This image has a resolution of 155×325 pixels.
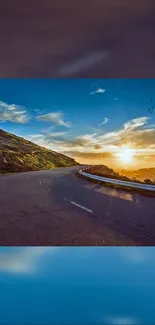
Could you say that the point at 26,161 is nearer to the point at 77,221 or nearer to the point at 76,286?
the point at 77,221

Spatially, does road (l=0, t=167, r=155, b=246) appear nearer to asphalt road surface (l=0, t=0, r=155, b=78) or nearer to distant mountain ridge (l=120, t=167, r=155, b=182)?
asphalt road surface (l=0, t=0, r=155, b=78)

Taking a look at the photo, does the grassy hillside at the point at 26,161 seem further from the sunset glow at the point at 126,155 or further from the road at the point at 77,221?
the road at the point at 77,221

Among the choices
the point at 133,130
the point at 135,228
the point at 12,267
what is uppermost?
the point at 133,130

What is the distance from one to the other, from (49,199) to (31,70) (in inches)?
196

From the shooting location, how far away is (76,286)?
3875 mm

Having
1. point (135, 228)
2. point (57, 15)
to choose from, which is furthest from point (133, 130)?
point (57, 15)

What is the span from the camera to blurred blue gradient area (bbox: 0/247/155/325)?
9.72 feet

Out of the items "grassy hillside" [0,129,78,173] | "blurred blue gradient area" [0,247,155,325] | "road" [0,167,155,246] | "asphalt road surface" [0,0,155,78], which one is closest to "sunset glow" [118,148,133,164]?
"road" [0,167,155,246]

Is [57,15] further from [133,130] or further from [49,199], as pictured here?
[133,130]

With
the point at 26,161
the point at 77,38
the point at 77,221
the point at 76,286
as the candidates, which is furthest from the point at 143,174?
the point at 26,161

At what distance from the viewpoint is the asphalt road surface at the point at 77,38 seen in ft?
12.2

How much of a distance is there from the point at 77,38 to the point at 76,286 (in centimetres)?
353

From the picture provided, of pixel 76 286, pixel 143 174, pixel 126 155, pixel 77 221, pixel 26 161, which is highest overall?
pixel 26 161

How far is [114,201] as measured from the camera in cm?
918
